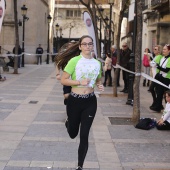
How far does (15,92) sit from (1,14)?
552 centimetres

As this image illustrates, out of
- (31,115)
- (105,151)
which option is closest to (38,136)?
(105,151)

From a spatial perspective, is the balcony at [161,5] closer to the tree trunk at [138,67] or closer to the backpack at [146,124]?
the tree trunk at [138,67]

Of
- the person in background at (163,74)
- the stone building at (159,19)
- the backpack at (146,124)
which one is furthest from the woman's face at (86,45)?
the stone building at (159,19)

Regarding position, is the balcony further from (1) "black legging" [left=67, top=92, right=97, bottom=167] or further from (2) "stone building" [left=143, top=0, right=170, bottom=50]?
(1) "black legging" [left=67, top=92, right=97, bottom=167]

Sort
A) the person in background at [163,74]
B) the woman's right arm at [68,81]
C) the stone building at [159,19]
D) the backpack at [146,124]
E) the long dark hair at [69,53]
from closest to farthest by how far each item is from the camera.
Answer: the woman's right arm at [68,81] → the long dark hair at [69,53] → the backpack at [146,124] → the person in background at [163,74] → the stone building at [159,19]

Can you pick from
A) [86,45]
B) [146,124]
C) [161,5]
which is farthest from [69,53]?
[161,5]

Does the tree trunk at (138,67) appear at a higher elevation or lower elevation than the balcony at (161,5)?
lower

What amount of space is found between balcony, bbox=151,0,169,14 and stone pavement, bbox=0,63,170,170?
16.1m

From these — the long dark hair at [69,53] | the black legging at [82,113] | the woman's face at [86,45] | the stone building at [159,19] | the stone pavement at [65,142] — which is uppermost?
the stone building at [159,19]

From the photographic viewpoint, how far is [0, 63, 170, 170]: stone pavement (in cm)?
653

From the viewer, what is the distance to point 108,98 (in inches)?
580

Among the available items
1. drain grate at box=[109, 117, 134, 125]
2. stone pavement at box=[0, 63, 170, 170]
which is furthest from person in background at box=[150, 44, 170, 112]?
drain grate at box=[109, 117, 134, 125]

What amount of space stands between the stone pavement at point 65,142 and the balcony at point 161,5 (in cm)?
1609

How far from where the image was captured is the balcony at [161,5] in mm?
27156
